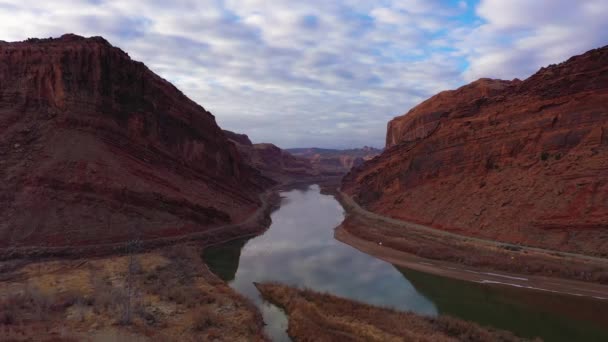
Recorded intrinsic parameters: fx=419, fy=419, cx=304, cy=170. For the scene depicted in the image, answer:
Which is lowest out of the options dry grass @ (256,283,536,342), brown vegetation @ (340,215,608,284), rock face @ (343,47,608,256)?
dry grass @ (256,283,536,342)

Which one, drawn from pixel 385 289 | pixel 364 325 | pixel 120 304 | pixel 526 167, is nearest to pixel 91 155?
pixel 120 304

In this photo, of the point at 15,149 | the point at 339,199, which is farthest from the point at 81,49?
the point at 339,199

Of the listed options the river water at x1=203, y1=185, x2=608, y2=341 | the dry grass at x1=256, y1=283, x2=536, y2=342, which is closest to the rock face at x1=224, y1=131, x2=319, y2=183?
the river water at x1=203, y1=185, x2=608, y2=341

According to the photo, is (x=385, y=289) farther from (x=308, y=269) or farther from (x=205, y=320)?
(x=205, y=320)

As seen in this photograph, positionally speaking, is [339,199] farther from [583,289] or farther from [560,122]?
[583,289]

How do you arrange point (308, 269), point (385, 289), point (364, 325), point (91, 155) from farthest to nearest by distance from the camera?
point (91, 155) < point (308, 269) < point (385, 289) < point (364, 325)

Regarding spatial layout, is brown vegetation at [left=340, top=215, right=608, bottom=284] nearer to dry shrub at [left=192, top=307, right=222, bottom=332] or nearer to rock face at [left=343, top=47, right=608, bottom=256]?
rock face at [left=343, top=47, right=608, bottom=256]
